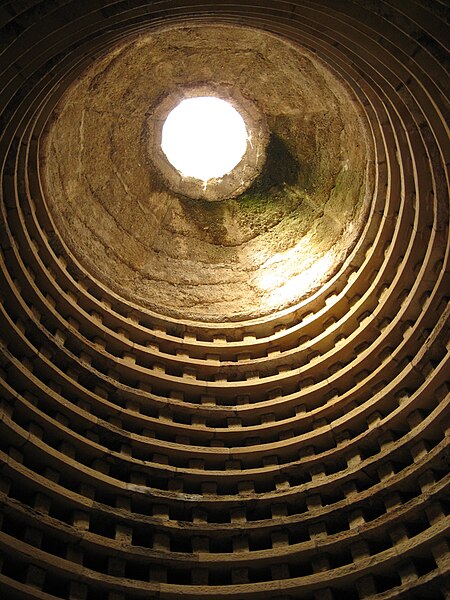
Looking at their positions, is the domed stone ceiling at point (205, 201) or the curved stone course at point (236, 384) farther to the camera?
the domed stone ceiling at point (205, 201)

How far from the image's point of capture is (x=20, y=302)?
9.52 m

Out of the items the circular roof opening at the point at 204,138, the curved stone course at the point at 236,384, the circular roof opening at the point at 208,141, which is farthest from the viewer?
the circular roof opening at the point at 204,138

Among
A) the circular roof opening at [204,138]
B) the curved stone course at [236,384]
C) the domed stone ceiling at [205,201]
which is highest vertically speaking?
the circular roof opening at [204,138]

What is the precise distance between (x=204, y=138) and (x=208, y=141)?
0.09 meters

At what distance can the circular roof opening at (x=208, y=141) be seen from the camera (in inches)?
499

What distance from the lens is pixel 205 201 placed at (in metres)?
13.0

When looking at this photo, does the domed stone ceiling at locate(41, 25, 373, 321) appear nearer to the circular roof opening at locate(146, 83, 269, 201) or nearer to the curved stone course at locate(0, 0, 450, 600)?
the circular roof opening at locate(146, 83, 269, 201)

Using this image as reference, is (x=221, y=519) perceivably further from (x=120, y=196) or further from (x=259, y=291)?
(x=120, y=196)

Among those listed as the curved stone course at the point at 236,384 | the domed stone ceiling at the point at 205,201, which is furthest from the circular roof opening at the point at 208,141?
the curved stone course at the point at 236,384

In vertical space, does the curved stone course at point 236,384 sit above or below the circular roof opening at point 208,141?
below

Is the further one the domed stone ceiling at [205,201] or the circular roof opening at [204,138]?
the circular roof opening at [204,138]

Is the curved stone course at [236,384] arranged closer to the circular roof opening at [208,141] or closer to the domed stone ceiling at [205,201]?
the domed stone ceiling at [205,201]

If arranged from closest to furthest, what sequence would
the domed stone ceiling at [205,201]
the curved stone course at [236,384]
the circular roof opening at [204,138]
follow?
the curved stone course at [236,384] < the domed stone ceiling at [205,201] < the circular roof opening at [204,138]

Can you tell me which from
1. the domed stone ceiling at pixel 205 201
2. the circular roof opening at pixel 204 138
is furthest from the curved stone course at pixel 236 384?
the circular roof opening at pixel 204 138
